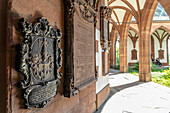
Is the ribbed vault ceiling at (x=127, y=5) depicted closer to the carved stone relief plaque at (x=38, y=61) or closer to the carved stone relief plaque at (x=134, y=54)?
the carved stone relief plaque at (x=38, y=61)

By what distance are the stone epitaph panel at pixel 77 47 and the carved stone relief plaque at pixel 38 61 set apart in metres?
0.27

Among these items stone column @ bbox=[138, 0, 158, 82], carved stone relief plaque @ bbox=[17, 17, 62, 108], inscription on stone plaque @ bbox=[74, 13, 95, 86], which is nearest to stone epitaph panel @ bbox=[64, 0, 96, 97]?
inscription on stone plaque @ bbox=[74, 13, 95, 86]

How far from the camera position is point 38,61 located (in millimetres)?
1432

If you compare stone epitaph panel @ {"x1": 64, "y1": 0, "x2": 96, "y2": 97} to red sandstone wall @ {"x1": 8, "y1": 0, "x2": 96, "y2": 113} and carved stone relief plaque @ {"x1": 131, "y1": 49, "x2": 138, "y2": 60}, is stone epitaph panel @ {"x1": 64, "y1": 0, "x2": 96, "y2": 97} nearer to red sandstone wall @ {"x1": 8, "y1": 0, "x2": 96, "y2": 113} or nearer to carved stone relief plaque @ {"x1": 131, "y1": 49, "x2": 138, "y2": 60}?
red sandstone wall @ {"x1": 8, "y1": 0, "x2": 96, "y2": 113}

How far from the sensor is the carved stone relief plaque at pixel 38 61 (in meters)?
1.26

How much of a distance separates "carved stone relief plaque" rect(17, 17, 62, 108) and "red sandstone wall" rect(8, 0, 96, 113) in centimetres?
7

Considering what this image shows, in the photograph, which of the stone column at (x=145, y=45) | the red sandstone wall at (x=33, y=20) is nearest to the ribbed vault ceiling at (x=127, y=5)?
the stone column at (x=145, y=45)

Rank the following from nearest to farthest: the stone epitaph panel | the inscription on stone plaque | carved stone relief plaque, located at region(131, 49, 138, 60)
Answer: the stone epitaph panel → the inscription on stone plaque → carved stone relief plaque, located at region(131, 49, 138, 60)

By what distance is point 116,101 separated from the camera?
402 cm

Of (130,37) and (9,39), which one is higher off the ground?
(130,37)

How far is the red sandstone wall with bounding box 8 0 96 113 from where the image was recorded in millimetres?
1191

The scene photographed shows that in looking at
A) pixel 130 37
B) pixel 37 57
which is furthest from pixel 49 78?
pixel 130 37

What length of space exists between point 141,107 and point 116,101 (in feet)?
2.56

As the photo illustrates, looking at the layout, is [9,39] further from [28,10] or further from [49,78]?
[49,78]
